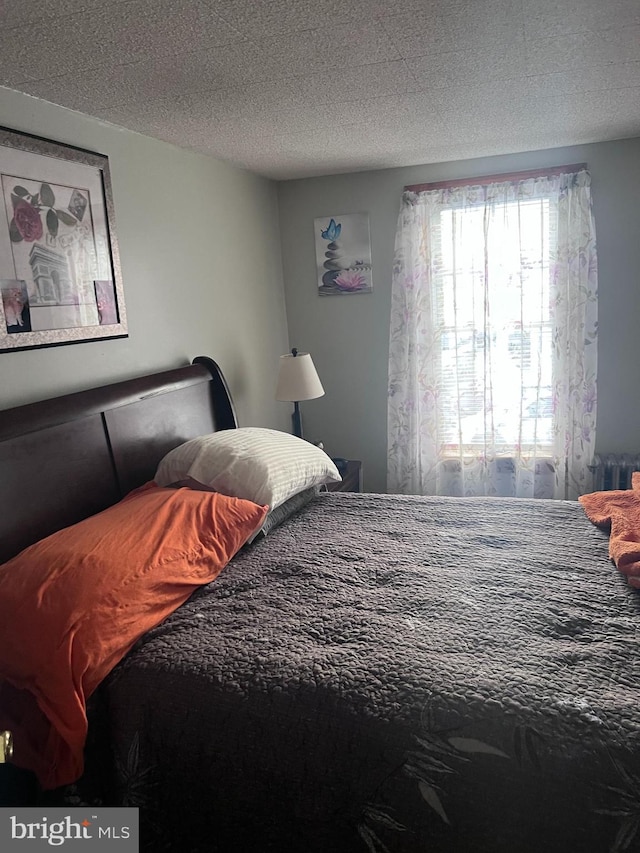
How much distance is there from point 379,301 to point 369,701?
9.41 ft

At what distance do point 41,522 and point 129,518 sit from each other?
29cm

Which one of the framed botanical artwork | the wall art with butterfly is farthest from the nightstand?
the framed botanical artwork

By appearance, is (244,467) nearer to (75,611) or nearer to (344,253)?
(75,611)

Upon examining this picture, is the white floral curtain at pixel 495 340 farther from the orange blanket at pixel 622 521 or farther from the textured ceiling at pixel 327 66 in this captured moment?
the orange blanket at pixel 622 521

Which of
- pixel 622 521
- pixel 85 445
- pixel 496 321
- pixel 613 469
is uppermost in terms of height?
pixel 496 321

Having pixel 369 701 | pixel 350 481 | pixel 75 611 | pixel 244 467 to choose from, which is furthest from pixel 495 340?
pixel 75 611

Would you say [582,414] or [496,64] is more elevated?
[496,64]

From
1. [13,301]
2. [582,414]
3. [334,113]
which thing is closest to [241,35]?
[334,113]

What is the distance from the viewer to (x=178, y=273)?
9.41 ft

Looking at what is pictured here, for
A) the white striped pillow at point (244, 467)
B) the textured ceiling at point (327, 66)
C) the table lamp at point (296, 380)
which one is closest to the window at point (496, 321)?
the textured ceiling at point (327, 66)

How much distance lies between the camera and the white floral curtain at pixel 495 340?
3473 mm

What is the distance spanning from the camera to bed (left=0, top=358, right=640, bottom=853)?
4.04 ft

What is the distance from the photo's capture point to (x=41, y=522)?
193 centimetres

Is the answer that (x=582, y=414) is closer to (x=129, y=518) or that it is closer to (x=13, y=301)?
(x=129, y=518)
